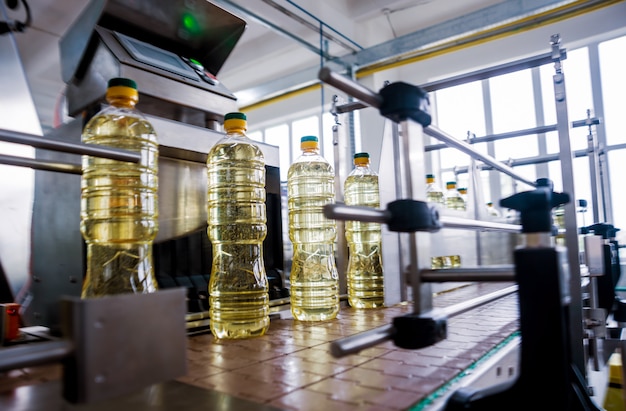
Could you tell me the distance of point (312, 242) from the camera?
133 cm

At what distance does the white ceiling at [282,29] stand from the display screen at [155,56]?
1.62m

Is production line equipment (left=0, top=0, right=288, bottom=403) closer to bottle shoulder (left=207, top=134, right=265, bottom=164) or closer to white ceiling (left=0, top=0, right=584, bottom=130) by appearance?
bottle shoulder (left=207, top=134, right=265, bottom=164)

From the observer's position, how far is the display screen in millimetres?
1306

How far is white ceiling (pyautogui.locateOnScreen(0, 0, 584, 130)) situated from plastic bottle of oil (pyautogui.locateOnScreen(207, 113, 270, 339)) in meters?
2.09

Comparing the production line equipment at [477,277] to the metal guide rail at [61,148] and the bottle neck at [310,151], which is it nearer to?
the metal guide rail at [61,148]

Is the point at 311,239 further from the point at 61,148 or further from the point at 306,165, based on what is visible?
the point at 61,148

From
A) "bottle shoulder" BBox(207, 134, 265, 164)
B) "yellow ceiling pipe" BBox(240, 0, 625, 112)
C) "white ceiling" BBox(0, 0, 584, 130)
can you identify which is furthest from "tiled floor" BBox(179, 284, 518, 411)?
"yellow ceiling pipe" BBox(240, 0, 625, 112)

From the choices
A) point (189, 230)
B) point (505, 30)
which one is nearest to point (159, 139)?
point (189, 230)

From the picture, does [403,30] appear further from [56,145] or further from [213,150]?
[56,145]

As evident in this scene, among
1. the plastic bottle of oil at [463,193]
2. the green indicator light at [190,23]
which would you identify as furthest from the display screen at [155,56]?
the plastic bottle of oil at [463,193]

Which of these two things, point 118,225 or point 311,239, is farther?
point 311,239

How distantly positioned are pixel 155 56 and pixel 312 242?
0.77m

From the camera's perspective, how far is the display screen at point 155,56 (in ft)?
4.28

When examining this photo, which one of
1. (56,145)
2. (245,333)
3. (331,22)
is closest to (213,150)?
(245,333)
